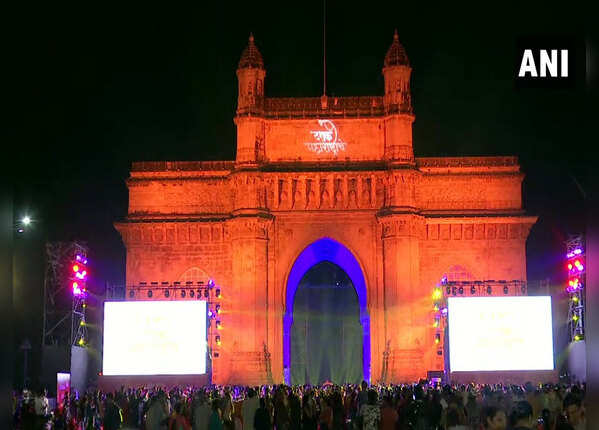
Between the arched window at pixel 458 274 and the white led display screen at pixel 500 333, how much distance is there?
7.27 m

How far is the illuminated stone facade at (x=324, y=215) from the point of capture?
184ft

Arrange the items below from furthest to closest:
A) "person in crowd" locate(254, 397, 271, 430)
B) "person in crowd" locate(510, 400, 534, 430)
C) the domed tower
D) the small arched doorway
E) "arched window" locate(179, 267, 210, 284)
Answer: the small arched doorway, "arched window" locate(179, 267, 210, 284), the domed tower, "person in crowd" locate(254, 397, 271, 430), "person in crowd" locate(510, 400, 534, 430)

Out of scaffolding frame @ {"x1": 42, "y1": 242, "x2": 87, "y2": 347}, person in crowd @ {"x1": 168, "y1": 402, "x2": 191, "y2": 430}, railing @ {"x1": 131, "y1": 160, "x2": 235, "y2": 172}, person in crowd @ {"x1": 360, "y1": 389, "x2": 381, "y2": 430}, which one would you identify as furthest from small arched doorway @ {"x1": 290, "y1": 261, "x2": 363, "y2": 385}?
person in crowd @ {"x1": 168, "y1": 402, "x2": 191, "y2": 430}

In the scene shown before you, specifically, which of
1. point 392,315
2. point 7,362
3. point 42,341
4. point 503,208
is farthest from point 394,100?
point 7,362

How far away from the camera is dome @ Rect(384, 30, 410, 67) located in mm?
57938

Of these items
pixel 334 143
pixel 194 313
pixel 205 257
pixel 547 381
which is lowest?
pixel 547 381

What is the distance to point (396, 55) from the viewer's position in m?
58.2

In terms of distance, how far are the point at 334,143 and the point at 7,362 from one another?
5318 centimetres

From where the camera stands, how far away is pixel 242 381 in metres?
54.2

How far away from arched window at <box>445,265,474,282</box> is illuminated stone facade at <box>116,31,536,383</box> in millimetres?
79

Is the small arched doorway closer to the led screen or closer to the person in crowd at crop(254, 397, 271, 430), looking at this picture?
the led screen

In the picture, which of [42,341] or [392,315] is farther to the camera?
[392,315]

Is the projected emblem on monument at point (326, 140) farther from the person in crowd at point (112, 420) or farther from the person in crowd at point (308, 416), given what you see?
the person in crowd at point (112, 420)

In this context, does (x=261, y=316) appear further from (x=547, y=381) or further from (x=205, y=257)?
(x=547, y=381)
